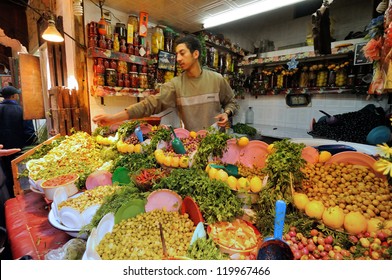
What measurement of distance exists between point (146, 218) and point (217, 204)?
461 mm

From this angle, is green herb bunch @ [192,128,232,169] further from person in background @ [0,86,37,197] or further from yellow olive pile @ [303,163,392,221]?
person in background @ [0,86,37,197]

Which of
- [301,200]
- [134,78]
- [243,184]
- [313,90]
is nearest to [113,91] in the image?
[134,78]

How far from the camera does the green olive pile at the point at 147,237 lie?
109 cm

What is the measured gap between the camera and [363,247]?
941 millimetres

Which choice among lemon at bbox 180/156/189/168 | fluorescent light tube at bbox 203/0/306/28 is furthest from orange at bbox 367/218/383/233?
fluorescent light tube at bbox 203/0/306/28

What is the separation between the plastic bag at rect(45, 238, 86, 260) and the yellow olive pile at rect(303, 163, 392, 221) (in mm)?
1369

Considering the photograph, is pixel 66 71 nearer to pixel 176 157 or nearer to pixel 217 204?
pixel 176 157

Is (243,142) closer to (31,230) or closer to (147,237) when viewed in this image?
(147,237)

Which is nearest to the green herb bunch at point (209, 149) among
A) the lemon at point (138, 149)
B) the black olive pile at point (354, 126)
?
the lemon at point (138, 149)

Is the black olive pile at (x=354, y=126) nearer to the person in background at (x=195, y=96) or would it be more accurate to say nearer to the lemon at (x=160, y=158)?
the person in background at (x=195, y=96)

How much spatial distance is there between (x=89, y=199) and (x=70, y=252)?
19.0 inches

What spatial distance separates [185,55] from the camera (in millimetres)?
2453

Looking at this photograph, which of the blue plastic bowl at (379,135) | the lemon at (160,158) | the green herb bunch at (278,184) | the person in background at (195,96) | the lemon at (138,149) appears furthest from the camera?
the blue plastic bowl at (379,135)

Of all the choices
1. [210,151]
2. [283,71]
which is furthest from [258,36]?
[210,151]
